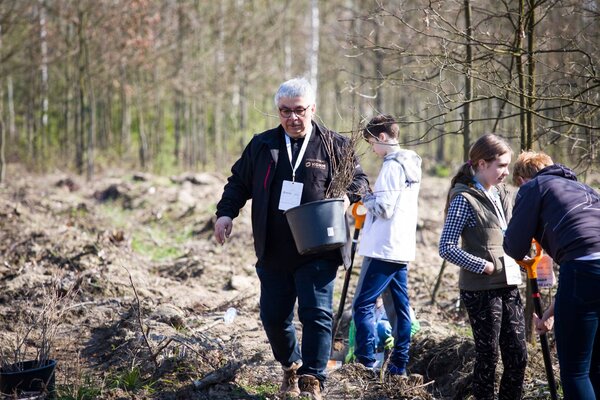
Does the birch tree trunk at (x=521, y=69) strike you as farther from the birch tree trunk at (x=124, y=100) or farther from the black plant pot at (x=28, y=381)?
the birch tree trunk at (x=124, y=100)

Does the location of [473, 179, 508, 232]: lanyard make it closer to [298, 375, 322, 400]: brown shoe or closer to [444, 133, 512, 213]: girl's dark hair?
[444, 133, 512, 213]: girl's dark hair

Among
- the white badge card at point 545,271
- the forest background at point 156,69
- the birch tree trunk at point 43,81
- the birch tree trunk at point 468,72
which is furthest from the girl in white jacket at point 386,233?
the birch tree trunk at point 43,81

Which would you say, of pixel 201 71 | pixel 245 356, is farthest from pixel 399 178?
pixel 201 71

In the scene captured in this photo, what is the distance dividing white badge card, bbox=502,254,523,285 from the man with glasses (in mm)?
905

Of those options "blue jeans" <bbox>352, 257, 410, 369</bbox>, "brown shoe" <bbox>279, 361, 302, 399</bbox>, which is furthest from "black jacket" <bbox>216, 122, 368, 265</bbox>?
"blue jeans" <bbox>352, 257, 410, 369</bbox>

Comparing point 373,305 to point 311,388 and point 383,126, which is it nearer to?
point 311,388

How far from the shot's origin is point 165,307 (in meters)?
6.54

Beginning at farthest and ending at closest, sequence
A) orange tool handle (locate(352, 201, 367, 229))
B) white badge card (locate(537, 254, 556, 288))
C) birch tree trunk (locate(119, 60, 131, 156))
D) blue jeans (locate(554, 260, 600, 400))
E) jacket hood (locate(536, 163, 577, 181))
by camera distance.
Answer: birch tree trunk (locate(119, 60, 131, 156)) < orange tool handle (locate(352, 201, 367, 229)) < white badge card (locate(537, 254, 556, 288)) < jacket hood (locate(536, 163, 577, 181)) < blue jeans (locate(554, 260, 600, 400))

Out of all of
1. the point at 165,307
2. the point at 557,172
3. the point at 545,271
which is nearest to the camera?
the point at 557,172

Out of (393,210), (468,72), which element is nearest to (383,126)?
(393,210)

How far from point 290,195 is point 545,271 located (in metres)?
1.62

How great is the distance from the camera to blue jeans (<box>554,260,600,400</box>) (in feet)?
11.6

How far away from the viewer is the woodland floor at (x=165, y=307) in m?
4.80

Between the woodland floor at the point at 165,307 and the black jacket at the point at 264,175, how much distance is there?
3.14 feet
